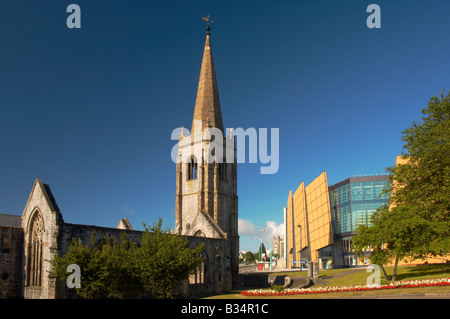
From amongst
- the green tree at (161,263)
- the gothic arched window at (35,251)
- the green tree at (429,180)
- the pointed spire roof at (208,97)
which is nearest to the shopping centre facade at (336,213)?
the pointed spire roof at (208,97)

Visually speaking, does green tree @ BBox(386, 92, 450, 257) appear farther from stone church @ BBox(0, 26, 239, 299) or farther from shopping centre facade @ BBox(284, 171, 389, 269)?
shopping centre facade @ BBox(284, 171, 389, 269)

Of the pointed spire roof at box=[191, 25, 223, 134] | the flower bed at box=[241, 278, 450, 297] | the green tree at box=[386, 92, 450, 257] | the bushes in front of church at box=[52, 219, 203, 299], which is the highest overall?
the pointed spire roof at box=[191, 25, 223, 134]

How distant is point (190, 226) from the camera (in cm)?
4678

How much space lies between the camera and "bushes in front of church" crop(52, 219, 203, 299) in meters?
22.1

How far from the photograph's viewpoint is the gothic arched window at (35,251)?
88.2 ft

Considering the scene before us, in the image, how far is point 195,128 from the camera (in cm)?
5109

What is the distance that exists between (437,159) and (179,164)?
29907 mm

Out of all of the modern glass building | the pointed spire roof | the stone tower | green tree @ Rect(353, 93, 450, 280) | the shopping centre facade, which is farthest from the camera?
the modern glass building

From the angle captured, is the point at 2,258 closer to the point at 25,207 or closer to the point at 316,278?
the point at 25,207

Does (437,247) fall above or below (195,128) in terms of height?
below

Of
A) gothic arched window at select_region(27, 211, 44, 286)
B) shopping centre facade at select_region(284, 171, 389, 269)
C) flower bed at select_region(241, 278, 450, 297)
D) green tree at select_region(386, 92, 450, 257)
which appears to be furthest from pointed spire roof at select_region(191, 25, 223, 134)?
shopping centre facade at select_region(284, 171, 389, 269)

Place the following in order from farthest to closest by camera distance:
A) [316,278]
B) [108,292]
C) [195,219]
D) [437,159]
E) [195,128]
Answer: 1. [195,128]
2. [195,219]
3. [316,278]
4. [437,159]
5. [108,292]

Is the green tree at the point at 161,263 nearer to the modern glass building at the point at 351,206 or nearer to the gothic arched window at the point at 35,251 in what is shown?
the gothic arched window at the point at 35,251
